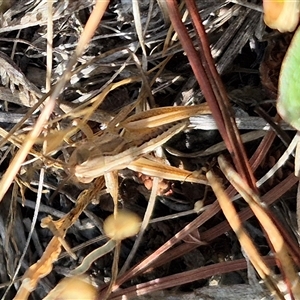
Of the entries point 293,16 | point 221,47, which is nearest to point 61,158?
point 221,47

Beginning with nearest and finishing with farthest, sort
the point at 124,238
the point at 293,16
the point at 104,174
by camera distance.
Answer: the point at 293,16 → the point at 104,174 → the point at 124,238

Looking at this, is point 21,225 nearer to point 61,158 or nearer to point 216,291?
point 61,158

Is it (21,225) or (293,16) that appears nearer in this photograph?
(293,16)

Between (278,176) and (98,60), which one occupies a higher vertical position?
(98,60)

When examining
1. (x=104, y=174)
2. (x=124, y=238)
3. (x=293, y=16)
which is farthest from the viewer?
(x=124, y=238)

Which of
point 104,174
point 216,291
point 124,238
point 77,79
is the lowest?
point 216,291
